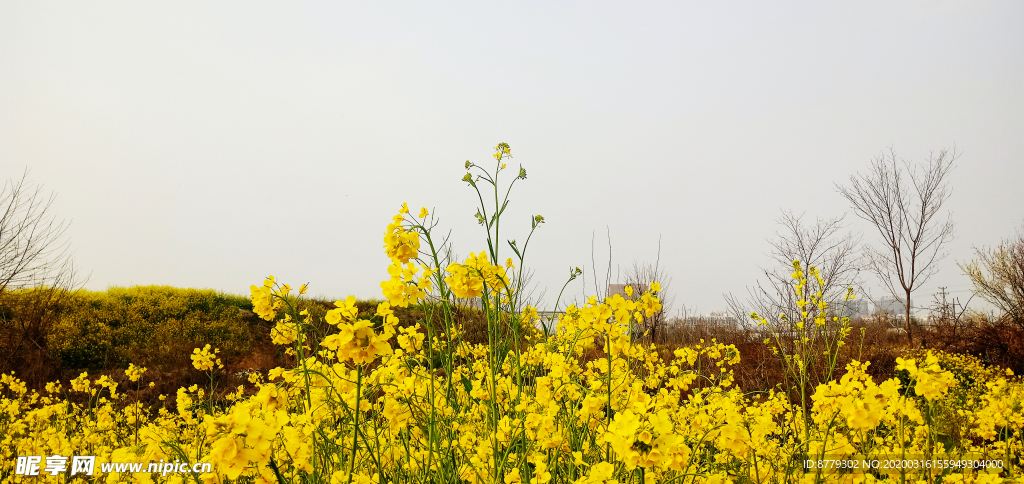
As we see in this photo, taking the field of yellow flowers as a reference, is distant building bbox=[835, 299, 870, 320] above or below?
above

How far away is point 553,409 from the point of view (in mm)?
1751

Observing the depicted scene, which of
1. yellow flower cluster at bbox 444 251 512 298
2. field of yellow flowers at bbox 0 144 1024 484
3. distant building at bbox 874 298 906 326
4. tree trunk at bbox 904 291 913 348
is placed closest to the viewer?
field of yellow flowers at bbox 0 144 1024 484

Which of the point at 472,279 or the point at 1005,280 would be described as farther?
the point at 1005,280

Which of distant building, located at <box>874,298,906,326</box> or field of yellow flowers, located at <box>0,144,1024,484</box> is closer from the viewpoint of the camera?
field of yellow flowers, located at <box>0,144,1024,484</box>

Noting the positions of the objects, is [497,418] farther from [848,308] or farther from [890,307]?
[890,307]

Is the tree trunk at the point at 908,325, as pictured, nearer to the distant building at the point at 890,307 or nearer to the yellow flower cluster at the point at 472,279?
the distant building at the point at 890,307

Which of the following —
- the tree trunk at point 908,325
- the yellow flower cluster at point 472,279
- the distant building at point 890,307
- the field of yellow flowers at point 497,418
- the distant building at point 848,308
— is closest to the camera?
the field of yellow flowers at point 497,418

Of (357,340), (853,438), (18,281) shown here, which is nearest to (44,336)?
(18,281)

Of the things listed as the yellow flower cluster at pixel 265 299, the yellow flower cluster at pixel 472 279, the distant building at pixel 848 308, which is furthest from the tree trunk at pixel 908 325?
the yellow flower cluster at pixel 265 299

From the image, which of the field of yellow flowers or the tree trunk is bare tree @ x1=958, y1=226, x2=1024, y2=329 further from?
the field of yellow flowers

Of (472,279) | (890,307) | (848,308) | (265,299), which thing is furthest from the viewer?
(890,307)

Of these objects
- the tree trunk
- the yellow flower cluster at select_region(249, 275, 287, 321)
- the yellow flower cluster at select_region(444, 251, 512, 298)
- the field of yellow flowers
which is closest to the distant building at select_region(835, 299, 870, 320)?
the field of yellow flowers

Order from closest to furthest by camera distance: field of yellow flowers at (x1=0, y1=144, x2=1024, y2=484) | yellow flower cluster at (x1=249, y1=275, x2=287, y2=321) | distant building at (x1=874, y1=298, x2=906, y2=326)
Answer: field of yellow flowers at (x1=0, y1=144, x2=1024, y2=484), yellow flower cluster at (x1=249, y1=275, x2=287, y2=321), distant building at (x1=874, y1=298, x2=906, y2=326)

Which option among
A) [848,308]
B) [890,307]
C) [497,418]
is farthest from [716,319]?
[497,418]
